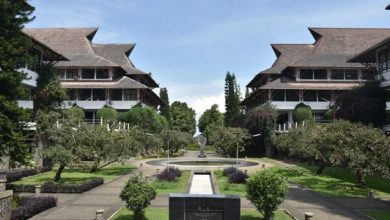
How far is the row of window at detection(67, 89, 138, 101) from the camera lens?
191 feet

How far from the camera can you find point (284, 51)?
63.8 m

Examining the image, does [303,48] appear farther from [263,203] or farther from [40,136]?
[263,203]

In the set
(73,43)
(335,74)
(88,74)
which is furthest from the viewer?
(73,43)

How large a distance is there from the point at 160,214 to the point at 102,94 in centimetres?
4413

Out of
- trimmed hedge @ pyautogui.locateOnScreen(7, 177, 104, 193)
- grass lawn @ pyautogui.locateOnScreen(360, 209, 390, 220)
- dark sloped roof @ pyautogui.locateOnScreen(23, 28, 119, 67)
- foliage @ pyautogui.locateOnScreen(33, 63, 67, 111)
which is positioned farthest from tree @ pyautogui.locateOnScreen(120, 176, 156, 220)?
dark sloped roof @ pyautogui.locateOnScreen(23, 28, 119, 67)

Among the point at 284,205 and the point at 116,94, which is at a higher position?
the point at 116,94

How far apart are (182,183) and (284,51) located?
41.7m

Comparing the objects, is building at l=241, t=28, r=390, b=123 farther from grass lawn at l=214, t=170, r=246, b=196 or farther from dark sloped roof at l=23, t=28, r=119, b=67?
grass lawn at l=214, t=170, r=246, b=196

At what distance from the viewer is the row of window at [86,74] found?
2324 inches

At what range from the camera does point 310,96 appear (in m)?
57.9

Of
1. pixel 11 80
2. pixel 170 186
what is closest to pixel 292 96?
pixel 170 186

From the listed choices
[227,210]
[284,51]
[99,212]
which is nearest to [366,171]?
[227,210]

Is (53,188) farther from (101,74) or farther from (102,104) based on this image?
(101,74)

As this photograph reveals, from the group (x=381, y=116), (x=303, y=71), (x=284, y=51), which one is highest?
(x=284, y=51)
